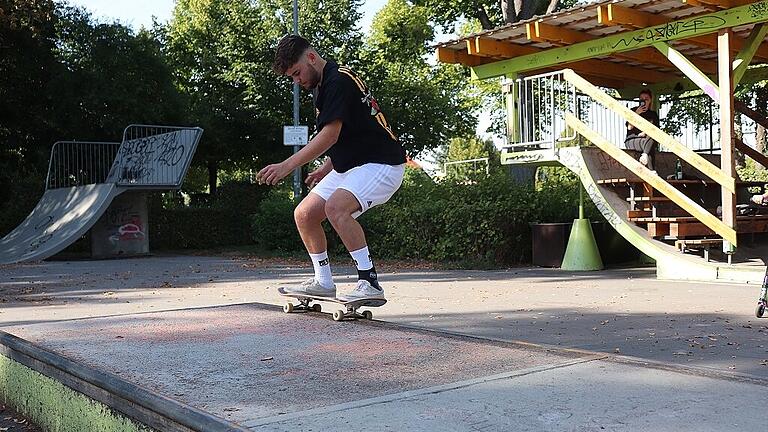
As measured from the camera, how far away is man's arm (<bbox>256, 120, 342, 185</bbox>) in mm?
4711

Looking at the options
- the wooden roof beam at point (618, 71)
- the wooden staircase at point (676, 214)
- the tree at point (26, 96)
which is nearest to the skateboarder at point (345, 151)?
the wooden staircase at point (676, 214)

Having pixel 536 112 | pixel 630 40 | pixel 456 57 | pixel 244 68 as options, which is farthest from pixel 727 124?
pixel 244 68

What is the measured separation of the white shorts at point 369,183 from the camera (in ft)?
16.5

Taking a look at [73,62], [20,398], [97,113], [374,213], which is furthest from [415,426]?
[73,62]

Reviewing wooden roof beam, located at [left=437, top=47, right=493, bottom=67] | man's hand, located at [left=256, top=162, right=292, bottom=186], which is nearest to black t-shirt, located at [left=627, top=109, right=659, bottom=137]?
wooden roof beam, located at [left=437, top=47, right=493, bottom=67]

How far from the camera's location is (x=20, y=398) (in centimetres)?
422

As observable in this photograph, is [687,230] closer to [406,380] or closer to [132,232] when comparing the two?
[406,380]

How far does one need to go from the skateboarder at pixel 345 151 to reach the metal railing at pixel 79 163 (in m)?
16.7

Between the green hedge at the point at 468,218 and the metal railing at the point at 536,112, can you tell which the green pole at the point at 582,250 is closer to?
the metal railing at the point at 536,112

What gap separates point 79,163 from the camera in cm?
2091

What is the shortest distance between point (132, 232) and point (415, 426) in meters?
18.1

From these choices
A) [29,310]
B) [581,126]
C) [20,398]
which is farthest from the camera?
[581,126]

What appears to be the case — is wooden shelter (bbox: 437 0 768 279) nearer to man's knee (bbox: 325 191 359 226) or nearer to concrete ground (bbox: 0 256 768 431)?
concrete ground (bbox: 0 256 768 431)

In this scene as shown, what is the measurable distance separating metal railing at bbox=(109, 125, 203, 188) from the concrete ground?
591 centimetres
